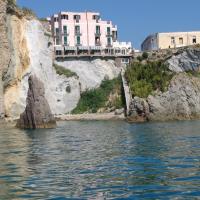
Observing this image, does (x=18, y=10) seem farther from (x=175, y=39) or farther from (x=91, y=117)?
(x=175, y=39)

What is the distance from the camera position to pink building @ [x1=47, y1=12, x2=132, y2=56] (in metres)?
104

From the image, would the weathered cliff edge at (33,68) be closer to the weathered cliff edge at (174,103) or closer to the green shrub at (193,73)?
the green shrub at (193,73)

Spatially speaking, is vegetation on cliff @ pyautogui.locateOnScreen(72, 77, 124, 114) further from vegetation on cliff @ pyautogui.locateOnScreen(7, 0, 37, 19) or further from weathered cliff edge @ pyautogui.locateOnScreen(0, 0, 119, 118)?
vegetation on cliff @ pyautogui.locateOnScreen(7, 0, 37, 19)

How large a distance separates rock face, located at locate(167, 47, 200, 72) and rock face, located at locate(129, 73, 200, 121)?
6.28 metres

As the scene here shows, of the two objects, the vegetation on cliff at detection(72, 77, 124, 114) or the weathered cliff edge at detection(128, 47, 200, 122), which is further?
the vegetation on cliff at detection(72, 77, 124, 114)

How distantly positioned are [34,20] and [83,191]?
7294 cm

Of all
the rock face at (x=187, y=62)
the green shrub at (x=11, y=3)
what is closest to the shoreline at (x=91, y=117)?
the rock face at (x=187, y=62)

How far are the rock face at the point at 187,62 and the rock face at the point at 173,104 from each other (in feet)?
20.6

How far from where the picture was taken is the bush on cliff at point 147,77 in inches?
3342

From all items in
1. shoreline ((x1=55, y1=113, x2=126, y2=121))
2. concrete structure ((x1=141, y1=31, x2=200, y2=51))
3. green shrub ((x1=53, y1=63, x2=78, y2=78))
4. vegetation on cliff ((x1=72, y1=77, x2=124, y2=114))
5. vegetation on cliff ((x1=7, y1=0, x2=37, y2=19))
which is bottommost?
shoreline ((x1=55, y1=113, x2=126, y2=121))

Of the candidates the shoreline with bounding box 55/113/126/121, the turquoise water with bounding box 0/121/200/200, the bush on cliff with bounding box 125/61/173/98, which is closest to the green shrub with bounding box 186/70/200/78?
the bush on cliff with bounding box 125/61/173/98

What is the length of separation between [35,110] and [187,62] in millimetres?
43276

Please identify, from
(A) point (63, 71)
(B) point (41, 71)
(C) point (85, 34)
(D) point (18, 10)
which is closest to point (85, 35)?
(C) point (85, 34)

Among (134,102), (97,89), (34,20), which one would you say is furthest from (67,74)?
(134,102)
